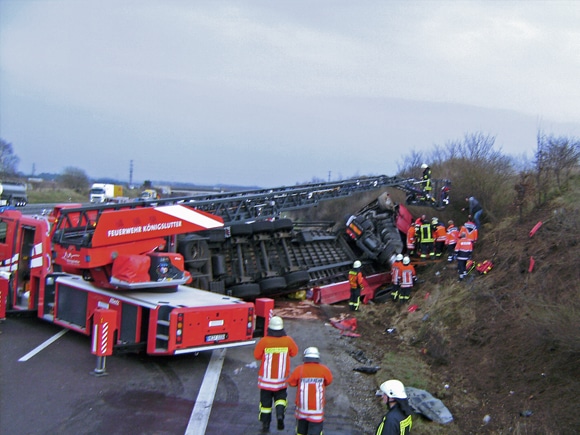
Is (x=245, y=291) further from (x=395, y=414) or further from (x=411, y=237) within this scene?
(x=395, y=414)

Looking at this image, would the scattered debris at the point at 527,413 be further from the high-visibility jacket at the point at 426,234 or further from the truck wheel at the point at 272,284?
the high-visibility jacket at the point at 426,234

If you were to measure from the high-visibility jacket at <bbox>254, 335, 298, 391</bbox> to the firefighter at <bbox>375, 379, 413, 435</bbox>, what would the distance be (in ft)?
6.78

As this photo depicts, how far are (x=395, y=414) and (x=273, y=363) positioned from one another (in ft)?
7.48

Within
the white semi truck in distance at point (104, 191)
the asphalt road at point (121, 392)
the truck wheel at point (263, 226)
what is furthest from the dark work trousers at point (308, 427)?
the white semi truck in distance at point (104, 191)

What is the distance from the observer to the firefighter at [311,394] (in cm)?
626

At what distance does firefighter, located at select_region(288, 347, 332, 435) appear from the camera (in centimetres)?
626

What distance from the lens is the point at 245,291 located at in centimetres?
1390

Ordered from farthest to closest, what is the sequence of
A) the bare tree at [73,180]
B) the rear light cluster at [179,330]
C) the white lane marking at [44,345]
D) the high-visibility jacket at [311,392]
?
1. the bare tree at [73,180]
2. the white lane marking at [44,345]
3. the rear light cluster at [179,330]
4. the high-visibility jacket at [311,392]

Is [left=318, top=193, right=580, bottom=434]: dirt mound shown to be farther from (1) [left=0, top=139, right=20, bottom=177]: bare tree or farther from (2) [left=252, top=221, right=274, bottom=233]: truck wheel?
(1) [left=0, top=139, right=20, bottom=177]: bare tree

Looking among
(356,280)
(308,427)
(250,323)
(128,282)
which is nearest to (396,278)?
(356,280)

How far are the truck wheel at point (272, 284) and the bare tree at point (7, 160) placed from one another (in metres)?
17.1

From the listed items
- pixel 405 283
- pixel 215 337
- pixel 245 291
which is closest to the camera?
pixel 215 337

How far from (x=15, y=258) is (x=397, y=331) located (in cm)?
889

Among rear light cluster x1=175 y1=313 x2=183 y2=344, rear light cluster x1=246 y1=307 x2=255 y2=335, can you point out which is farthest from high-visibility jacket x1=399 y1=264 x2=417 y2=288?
rear light cluster x1=175 y1=313 x2=183 y2=344
